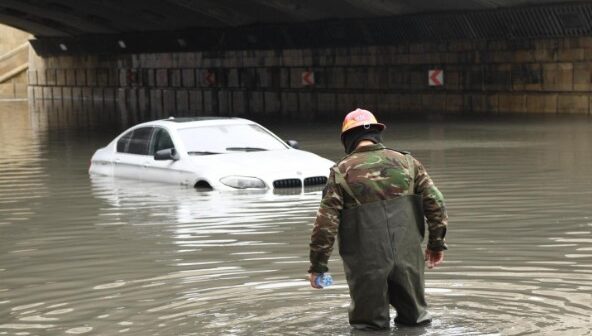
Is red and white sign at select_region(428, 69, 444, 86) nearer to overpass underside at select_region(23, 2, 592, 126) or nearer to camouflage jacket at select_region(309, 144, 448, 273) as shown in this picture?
overpass underside at select_region(23, 2, 592, 126)

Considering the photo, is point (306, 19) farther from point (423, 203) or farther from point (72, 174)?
point (423, 203)

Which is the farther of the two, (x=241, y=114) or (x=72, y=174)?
(x=241, y=114)

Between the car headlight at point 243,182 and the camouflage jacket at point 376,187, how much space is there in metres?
8.53

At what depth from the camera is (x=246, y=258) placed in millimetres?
10406

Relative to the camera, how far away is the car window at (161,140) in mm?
16969

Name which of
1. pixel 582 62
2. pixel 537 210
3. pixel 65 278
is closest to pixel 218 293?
pixel 65 278

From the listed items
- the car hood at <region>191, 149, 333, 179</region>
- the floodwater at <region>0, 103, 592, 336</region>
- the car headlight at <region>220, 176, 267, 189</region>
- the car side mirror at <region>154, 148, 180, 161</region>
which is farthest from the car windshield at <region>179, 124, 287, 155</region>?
the car headlight at <region>220, 176, 267, 189</region>

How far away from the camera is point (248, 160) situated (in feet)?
52.2

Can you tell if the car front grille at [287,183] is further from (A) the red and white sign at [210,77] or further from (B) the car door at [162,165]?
(A) the red and white sign at [210,77]

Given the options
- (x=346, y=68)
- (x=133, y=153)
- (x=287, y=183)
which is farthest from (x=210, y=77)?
(x=287, y=183)

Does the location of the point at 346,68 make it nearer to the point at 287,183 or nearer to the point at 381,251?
the point at 287,183

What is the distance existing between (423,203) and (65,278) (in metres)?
3.77

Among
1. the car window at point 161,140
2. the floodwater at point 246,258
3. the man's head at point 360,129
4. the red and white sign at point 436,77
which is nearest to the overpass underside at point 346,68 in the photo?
the red and white sign at point 436,77

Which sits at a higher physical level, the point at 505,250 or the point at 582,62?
the point at 582,62
